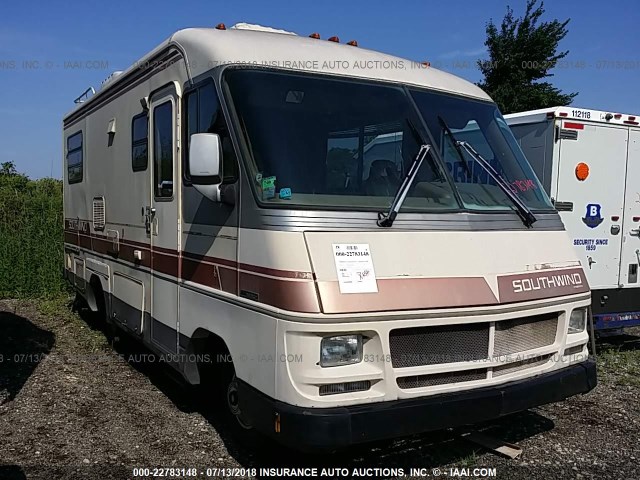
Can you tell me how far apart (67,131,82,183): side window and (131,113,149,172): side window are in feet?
8.27

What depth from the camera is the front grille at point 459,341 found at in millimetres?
3514

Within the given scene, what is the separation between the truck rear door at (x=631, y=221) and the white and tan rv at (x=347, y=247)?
341cm

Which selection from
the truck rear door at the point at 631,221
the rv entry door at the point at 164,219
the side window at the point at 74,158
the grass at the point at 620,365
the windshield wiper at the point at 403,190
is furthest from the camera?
the side window at the point at 74,158

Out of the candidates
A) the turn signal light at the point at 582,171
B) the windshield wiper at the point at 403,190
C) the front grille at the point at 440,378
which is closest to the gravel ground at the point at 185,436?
the front grille at the point at 440,378

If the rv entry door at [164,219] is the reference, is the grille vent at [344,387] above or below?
below

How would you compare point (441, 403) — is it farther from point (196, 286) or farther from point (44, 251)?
point (44, 251)

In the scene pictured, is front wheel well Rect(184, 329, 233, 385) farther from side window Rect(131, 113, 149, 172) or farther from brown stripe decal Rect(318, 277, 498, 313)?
side window Rect(131, 113, 149, 172)

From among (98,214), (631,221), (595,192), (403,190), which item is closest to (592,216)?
(595,192)

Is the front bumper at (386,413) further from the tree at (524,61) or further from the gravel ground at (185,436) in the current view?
the tree at (524,61)

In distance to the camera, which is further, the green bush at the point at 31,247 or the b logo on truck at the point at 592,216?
the green bush at the point at 31,247

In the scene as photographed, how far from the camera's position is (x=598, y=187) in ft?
23.6

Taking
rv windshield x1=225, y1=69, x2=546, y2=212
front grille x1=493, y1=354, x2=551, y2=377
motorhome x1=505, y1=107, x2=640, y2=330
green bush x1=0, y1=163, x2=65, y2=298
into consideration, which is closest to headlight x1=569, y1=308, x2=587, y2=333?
front grille x1=493, y1=354, x2=551, y2=377

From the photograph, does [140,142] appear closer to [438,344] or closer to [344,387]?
[344,387]

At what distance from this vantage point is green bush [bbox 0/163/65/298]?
11180 mm
